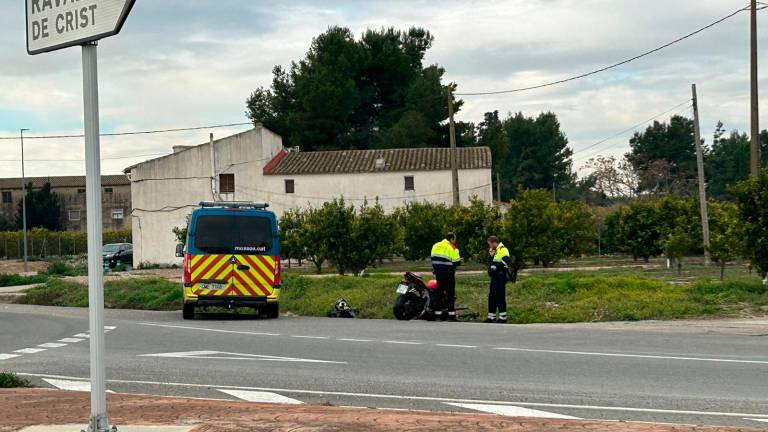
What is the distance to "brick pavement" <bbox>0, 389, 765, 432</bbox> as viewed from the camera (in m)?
7.87

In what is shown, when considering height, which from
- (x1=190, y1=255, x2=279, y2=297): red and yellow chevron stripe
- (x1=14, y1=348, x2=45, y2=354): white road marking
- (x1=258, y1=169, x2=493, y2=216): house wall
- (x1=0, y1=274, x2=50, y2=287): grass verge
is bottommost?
(x1=14, y1=348, x2=45, y2=354): white road marking

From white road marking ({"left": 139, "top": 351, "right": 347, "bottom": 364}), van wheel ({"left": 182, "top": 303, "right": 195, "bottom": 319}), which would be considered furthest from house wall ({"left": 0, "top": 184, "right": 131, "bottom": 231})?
white road marking ({"left": 139, "top": 351, "right": 347, "bottom": 364})

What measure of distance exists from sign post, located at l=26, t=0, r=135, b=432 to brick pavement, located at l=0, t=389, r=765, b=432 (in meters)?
1.71

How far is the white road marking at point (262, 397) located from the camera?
1054cm

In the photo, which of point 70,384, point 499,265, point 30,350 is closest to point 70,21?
point 70,384

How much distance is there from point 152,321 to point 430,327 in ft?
23.0

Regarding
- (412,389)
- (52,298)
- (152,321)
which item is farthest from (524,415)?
(52,298)

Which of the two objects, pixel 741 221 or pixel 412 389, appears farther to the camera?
pixel 741 221

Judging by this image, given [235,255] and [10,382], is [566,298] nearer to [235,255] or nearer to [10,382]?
[235,255]

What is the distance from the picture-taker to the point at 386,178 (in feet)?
233

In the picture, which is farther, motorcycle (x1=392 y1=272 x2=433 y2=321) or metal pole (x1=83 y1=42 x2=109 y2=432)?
motorcycle (x1=392 y1=272 x2=433 y2=321)

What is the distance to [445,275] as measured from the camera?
23.1 m

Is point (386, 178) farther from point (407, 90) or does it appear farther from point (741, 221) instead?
point (741, 221)

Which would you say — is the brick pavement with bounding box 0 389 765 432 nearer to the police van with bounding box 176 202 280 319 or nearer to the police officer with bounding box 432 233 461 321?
the police officer with bounding box 432 233 461 321
